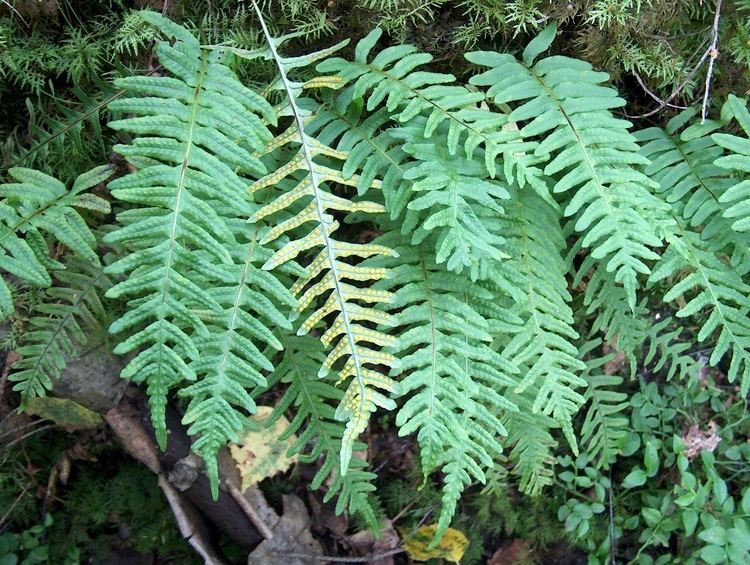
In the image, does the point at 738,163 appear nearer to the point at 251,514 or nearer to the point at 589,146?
the point at 589,146

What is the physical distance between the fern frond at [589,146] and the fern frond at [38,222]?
125 centimetres

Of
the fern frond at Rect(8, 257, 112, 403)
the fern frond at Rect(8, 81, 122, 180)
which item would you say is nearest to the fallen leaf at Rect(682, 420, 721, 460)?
the fern frond at Rect(8, 257, 112, 403)

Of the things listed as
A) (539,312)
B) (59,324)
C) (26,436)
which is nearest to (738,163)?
(539,312)

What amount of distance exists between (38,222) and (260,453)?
136 cm

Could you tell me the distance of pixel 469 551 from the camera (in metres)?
2.81

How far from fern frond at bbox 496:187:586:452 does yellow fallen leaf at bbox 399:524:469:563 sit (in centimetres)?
100

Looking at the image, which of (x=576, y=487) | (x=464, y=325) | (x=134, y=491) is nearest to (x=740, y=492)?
(x=576, y=487)

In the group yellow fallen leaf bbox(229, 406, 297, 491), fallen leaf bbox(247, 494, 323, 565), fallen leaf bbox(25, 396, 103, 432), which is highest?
fallen leaf bbox(25, 396, 103, 432)

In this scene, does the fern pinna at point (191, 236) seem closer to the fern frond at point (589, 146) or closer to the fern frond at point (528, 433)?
the fern frond at point (589, 146)

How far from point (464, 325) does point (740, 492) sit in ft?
6.55

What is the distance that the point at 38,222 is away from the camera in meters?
1.72

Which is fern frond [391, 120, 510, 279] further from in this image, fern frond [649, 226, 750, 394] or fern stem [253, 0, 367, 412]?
fern frond [649, 226, 750, 394]

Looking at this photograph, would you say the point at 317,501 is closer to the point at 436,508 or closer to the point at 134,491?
the point at 436,508

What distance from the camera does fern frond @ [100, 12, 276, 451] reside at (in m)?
1.56
